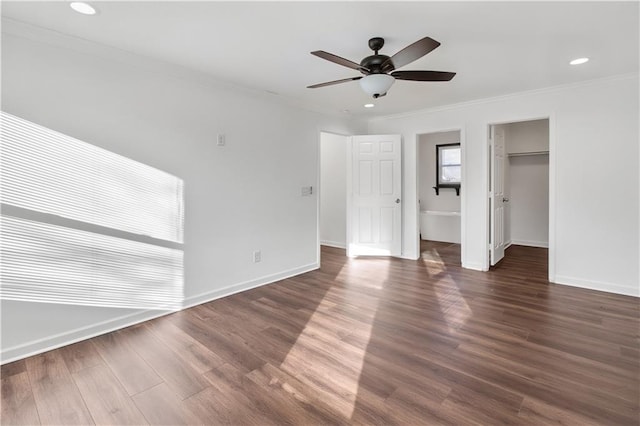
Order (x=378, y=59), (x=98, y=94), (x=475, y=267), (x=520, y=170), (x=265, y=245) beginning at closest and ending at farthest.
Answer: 1. (x=378, y=59)
2. (x=98, y=94)
3. (x=265, y=245)
4. (x=475, y=267)
5. (x=520, y=170)

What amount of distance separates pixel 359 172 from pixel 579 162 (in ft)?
9.68

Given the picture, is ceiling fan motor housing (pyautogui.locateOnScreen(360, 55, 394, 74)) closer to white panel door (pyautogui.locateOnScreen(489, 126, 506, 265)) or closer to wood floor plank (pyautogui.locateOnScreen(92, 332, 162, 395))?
wood floor plank (pyautogui.locateOnScreen(92, 332, 162, 395))

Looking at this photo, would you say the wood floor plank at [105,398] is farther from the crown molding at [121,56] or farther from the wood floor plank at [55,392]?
the crown molding at [121,56]

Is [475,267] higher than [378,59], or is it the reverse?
[378,59]

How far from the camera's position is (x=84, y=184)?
2516mm

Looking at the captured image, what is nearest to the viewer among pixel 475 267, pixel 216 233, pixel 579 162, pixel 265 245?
pixel 216 233

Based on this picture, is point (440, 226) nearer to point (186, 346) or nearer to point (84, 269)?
point (186, 346)

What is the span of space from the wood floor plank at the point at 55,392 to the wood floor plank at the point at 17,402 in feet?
0.08

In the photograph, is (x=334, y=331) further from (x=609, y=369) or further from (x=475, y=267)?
(x=475, y=267)

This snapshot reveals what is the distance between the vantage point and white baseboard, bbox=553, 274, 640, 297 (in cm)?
347

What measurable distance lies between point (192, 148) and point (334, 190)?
354cm

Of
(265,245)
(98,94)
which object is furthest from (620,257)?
(98,94)

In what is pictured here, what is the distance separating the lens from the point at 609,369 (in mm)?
2076

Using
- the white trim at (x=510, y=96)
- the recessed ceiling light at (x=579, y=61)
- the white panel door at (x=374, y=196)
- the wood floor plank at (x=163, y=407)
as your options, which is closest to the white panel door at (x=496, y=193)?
the white trim at (x=510, y=96)
